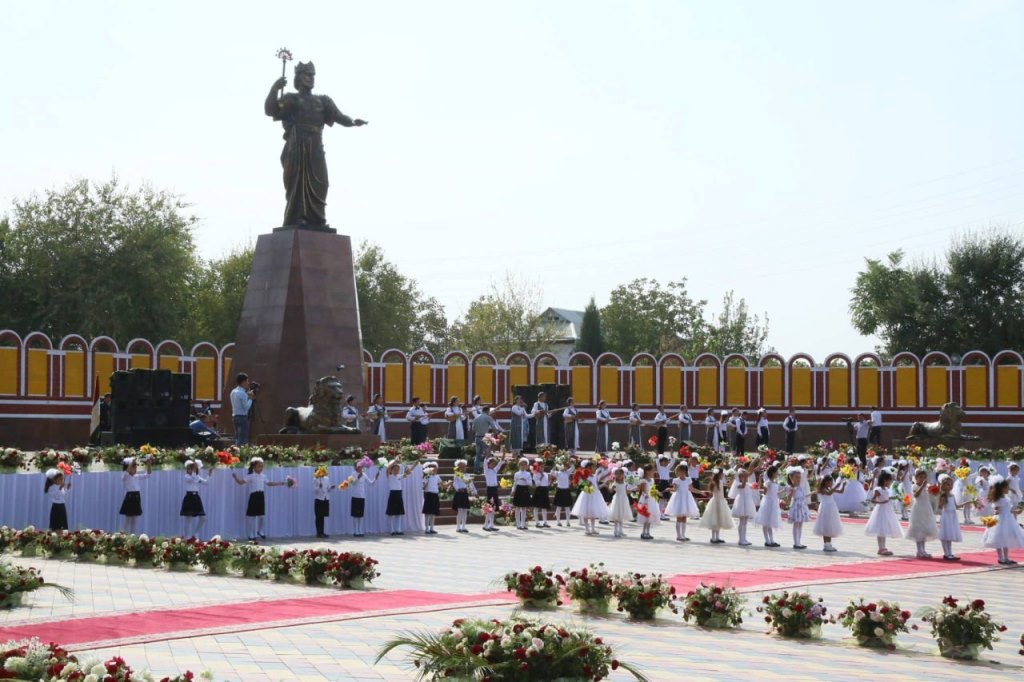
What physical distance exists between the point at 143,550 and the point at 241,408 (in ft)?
31.0

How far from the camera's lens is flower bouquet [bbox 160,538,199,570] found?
1705 cm

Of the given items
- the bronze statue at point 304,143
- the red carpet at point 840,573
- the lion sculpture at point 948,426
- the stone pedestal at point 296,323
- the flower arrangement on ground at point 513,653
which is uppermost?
the bronze statue at point 304,143

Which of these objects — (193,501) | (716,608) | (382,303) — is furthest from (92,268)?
(716,608)

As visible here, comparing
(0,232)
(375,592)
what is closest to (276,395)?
(375,592)

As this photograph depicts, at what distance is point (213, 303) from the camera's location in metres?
59.9

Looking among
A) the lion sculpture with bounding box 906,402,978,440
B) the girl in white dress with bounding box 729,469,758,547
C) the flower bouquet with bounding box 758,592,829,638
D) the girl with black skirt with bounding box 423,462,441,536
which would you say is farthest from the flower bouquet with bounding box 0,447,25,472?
the lion sculpture with bounding box 906,402,978,440

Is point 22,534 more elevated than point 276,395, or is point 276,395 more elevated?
point 276,395

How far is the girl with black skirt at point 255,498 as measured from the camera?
2195 centimetres

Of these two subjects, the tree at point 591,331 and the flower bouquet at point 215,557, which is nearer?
the flower bouquet at point 215,557

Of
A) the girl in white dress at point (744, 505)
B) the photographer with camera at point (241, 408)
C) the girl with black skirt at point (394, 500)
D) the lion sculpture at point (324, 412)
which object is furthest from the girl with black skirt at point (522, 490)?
the photographer with camera at point (241, 408)

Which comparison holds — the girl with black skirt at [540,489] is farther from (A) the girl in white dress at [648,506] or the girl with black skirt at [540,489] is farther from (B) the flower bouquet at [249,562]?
(B) the flower bouquet at [249,562]

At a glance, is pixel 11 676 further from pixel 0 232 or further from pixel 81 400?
pixel 0 232

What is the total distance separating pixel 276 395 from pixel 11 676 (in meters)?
21.3

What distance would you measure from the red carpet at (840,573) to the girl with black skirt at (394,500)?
764cm
